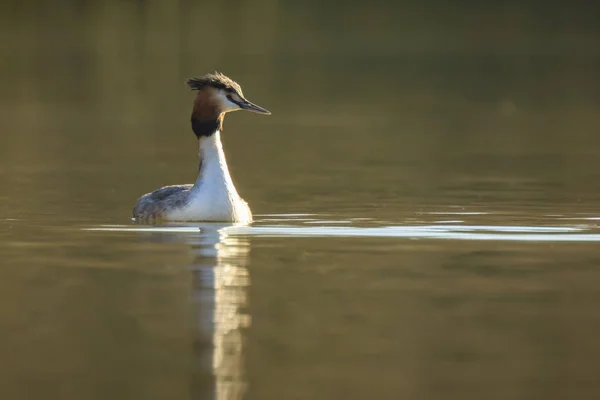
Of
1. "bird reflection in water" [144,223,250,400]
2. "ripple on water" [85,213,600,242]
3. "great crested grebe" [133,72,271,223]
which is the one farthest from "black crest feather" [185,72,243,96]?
"bird reflection in water" [144,223,250,400]

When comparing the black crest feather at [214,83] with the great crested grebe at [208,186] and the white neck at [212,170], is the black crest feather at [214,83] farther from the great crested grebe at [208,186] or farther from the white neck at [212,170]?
the white neck at [212,170]

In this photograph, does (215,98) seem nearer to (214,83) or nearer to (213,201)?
(214,83)

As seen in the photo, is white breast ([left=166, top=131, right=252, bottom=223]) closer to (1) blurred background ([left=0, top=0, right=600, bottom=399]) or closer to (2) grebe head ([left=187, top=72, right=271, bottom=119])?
(1) blurred background ([left=0, top=0, right=600, bottom=399])

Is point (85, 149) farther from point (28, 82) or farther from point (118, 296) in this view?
point (28, 82)

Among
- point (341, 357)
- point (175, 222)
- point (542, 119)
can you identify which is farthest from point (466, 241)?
point (542, 119)

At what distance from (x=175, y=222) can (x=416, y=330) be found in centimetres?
643

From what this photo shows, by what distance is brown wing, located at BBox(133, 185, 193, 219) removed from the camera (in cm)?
1773

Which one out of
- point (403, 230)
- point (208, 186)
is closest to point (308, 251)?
point (403, 230)

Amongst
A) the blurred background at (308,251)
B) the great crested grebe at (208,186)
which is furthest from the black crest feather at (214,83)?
the blurred background at (308,251)

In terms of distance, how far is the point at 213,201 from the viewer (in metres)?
17.5

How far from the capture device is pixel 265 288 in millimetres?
13156

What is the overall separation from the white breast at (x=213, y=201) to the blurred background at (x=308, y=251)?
1.97ft

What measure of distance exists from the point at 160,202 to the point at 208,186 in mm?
605

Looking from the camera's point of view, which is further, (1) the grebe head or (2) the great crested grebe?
(1) the grebe head
